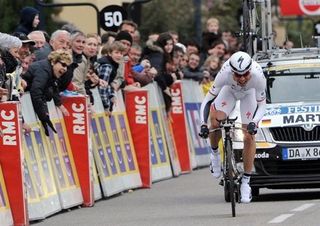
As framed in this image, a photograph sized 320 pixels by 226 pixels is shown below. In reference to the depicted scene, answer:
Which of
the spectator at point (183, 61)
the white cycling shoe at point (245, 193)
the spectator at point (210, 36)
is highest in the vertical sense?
the spectator at point (210, 36)

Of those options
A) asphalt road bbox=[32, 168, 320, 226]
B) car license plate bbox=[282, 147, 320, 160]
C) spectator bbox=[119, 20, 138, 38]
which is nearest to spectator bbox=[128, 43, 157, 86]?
spectator bbox=[119, 20, 138, 38]

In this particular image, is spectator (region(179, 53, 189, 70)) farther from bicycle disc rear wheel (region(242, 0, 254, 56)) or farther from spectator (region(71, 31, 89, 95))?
spectator (region(71, 31, 89, 95))

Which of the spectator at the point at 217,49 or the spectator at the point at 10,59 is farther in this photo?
the spectator at the point at 217,49

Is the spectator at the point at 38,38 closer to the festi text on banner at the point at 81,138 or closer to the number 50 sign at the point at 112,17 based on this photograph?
the festi text on banner at the point at 81,138

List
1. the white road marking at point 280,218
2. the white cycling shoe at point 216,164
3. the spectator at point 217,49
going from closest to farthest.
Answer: the white road marking at point 280,218 → the white cycling shoe at point 216,164 → the spectator at point 217,49

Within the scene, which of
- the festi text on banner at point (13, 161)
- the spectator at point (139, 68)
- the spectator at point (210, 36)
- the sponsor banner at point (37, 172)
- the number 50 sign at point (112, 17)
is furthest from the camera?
the spectator at point (210, 36)

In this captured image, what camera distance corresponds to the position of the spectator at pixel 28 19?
20609mm

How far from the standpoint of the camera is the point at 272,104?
1967cm

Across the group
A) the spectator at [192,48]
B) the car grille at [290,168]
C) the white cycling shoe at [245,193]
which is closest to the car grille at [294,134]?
the car grille at [290,168]

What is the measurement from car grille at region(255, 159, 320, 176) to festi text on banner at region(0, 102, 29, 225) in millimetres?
3627

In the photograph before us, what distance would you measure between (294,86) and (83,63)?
2924mm

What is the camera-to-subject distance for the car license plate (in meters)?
18.8

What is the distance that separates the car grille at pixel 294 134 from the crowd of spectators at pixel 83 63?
2.77 meters

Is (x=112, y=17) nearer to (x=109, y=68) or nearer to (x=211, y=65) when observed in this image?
(x=211, y=65)
